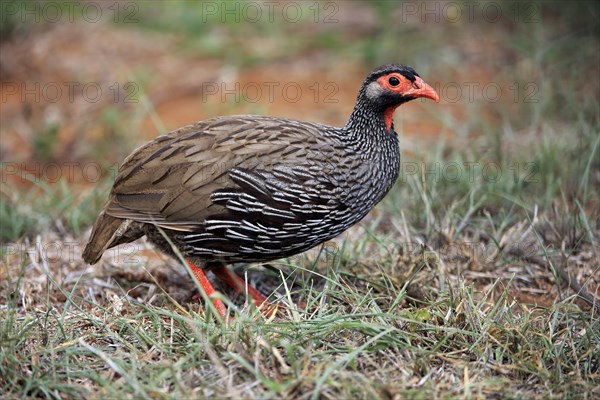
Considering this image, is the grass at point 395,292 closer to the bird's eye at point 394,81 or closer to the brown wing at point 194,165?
the brown wing at point 194,165

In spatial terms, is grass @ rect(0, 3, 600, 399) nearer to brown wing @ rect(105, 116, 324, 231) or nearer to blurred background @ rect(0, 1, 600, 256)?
blurred background @ rect(0, 1, 600, 256)

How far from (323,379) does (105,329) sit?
1.37 m

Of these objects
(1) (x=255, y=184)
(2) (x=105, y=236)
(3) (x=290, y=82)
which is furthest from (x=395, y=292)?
(3) (x=290, y=82)

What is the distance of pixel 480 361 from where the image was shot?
166 inches

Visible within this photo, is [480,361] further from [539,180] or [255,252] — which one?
[539,180]

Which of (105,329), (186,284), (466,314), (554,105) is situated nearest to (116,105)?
(186,284)

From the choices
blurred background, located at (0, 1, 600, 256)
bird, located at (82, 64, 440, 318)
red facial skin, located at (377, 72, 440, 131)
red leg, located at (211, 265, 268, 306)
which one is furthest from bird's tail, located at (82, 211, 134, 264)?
red facial skin, located at (377, 72, 440, 131)

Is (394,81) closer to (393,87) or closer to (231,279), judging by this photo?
(393,87)

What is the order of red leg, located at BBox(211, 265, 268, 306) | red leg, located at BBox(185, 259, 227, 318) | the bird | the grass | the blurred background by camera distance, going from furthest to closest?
the blurred background, red leg, located at BBox(211, 265, 268, 306), red leg, located at BBox(185, 259, 227, 318), the bird, the grass

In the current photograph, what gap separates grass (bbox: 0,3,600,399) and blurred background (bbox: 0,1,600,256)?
48 millimetres

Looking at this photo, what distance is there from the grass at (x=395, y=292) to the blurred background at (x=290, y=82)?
1.9 inches

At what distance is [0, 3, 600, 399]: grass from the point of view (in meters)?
3.99

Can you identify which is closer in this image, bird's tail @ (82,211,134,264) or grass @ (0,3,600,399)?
grass @ (0,3,600,399)

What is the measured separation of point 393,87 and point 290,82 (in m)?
4.53
